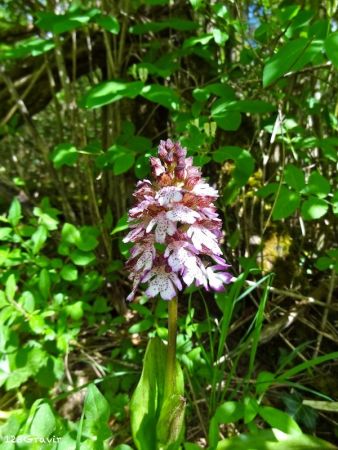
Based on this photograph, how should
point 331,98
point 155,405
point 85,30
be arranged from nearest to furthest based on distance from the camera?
point 155,405, point 331,98, point 85,30

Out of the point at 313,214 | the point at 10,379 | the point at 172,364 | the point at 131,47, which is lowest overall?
the point at 10,379

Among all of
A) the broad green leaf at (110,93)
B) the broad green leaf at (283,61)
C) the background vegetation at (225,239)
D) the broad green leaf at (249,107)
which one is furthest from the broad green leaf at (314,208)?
the broad green leaf at (110,93)

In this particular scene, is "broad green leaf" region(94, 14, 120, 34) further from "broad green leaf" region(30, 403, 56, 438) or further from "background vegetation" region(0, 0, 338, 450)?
"broad green leaf" region(30, 403, 56, 438)

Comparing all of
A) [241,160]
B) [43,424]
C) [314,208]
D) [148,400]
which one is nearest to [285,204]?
[314,208]

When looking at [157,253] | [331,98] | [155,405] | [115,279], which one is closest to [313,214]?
[157,253]

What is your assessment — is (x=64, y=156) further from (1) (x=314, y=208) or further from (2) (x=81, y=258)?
(1) (x=314, y=208)

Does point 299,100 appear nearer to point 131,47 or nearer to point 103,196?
point 131,47

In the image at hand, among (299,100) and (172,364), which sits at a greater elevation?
(299,100)

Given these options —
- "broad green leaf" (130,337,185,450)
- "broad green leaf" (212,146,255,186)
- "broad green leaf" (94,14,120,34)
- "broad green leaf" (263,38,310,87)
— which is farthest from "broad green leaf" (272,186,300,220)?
"broad green leaf" (94,14,120,34)
